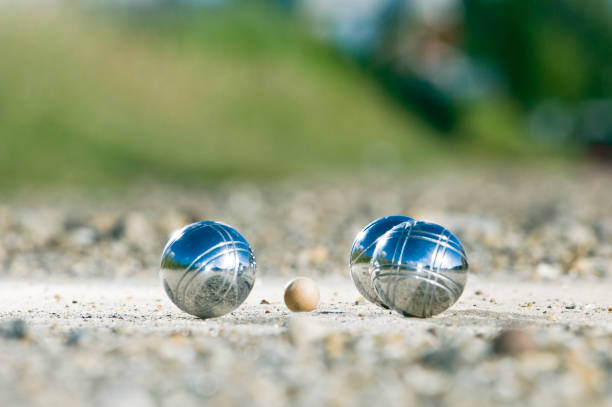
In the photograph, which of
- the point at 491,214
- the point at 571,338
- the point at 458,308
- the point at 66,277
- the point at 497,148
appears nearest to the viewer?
the point at 571,338

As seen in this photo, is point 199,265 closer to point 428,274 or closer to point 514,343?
point 428,274

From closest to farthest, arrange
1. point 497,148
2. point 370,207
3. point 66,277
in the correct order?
point 66,277 → point 370,207 → point 497,148

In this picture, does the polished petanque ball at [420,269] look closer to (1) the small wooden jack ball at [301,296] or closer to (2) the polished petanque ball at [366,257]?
(2) the polished petanque ball at [366,257]

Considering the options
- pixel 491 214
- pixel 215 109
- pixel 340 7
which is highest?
pixel 340 7

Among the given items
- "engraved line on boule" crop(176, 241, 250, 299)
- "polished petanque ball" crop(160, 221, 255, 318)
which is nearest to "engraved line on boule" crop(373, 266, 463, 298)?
"polished petanque ball" crop(160, 221, 255, 318)

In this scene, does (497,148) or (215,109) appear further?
(497,148)

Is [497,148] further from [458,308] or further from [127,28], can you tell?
[458,308]

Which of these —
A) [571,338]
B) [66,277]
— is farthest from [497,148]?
[571,338]
